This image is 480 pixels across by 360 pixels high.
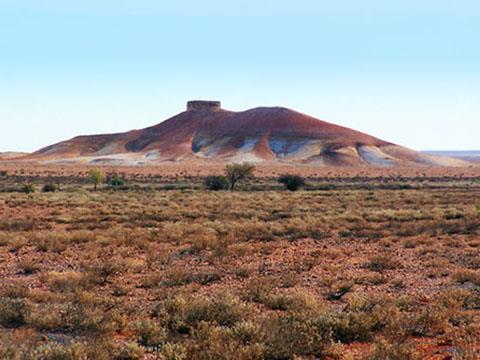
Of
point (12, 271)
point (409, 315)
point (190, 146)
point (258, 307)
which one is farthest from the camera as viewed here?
point (190, 146)

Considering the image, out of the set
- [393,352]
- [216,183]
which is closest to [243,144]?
[216,183]

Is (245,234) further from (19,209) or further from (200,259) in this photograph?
(19,209)

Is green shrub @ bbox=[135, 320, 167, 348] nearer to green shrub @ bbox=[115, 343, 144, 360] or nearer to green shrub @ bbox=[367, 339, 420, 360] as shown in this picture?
green shrub @ bbox=[115, 343, 144, 360]

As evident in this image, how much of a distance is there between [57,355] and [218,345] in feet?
6.86

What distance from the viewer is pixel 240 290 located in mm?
11914

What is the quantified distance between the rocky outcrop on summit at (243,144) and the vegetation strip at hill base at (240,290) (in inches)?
4824

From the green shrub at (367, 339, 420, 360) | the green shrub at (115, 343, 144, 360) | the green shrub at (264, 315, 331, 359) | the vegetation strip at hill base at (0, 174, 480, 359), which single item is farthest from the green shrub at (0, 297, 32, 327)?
the green shrub at (367, 339, 420, 360)

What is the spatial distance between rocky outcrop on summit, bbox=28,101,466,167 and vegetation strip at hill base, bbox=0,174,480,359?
123m

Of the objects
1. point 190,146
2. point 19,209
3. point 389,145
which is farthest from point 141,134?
point 19,209

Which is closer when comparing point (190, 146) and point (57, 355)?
point (57, 355)

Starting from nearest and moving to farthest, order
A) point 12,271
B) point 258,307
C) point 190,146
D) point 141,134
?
1. point 258,307
2. point 12,271
3. point 190,146
4. point 141,134

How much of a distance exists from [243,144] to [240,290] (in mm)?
151655

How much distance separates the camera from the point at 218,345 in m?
7.23

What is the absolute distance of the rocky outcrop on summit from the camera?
14988cm
